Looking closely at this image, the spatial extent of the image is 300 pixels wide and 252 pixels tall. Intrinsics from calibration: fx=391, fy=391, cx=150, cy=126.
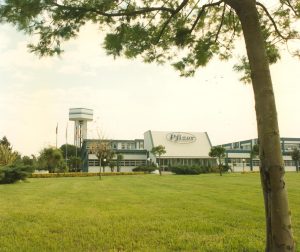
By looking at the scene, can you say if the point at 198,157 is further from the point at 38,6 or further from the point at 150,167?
the point at 38,6

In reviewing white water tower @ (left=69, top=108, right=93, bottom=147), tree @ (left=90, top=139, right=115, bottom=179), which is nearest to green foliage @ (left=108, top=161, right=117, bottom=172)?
tree @ (left=90, top=139, right=115, bottom=179)

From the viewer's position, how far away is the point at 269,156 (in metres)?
4.60

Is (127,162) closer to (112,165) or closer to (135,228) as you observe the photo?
(112,165)

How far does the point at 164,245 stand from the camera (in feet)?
21.8

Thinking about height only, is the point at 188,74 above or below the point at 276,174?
above

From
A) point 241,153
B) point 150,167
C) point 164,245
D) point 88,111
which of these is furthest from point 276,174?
point 88,111

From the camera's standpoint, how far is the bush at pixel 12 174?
28.1 meters

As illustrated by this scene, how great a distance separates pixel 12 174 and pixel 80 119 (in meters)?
75.7

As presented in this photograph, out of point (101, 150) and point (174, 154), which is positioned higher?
point (174, 154)

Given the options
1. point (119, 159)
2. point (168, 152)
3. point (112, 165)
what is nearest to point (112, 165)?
point (112, 165)

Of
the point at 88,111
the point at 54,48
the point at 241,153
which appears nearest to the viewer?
the point at 54,48

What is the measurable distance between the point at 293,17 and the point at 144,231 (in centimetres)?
492

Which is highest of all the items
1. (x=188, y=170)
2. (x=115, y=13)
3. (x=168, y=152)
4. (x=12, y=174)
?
(x=115, y=13)

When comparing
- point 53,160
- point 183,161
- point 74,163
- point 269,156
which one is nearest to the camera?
point 269,156
